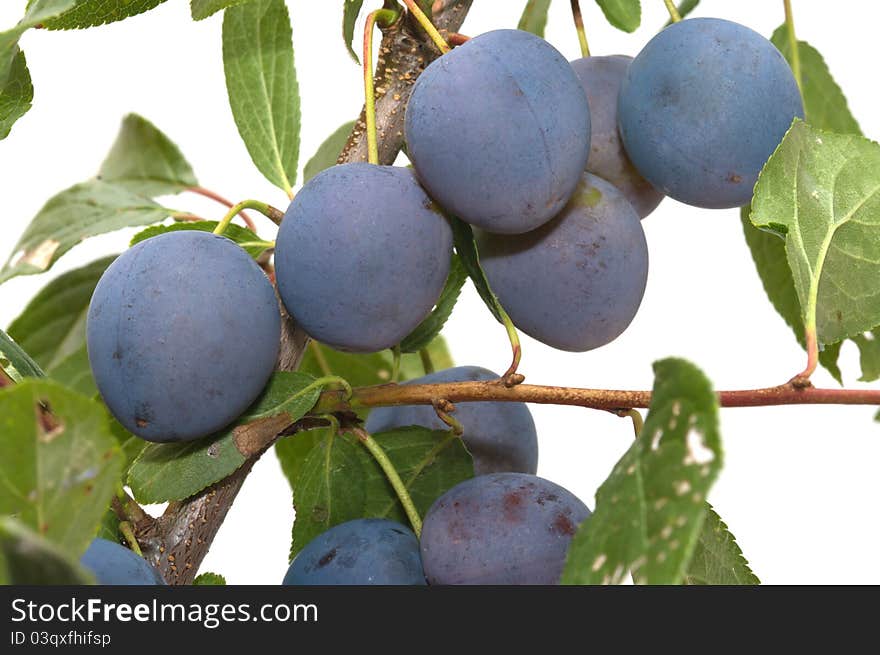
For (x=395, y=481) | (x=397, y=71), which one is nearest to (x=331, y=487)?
(x=395, y=481)

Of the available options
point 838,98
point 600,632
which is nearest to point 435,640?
point 600,632

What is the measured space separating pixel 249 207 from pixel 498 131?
0.58 ft

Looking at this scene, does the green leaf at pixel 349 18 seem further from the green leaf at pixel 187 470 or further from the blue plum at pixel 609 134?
the green leaf at pixel 187 470

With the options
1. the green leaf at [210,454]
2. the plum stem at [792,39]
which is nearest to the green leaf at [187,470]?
the green leaf at [210,454]

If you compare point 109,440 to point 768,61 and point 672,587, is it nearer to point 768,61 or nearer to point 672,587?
point 672,587

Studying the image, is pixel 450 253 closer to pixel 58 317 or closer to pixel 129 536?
pixel 129 536

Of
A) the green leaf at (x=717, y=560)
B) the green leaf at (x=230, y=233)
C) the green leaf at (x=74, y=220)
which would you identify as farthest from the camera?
the green leaf at (x=74, y=220)

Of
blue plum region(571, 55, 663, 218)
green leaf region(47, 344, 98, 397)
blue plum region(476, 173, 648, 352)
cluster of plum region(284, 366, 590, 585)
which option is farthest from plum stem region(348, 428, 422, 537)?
green leaf region(47, 344, 98, 397)

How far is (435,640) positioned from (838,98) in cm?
67

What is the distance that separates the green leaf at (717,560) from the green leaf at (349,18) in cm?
38

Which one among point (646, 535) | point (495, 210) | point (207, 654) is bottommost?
point (207, 654)

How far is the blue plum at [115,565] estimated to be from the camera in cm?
52

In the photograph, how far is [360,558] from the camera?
23.7 inches

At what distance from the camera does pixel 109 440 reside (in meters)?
0.41
